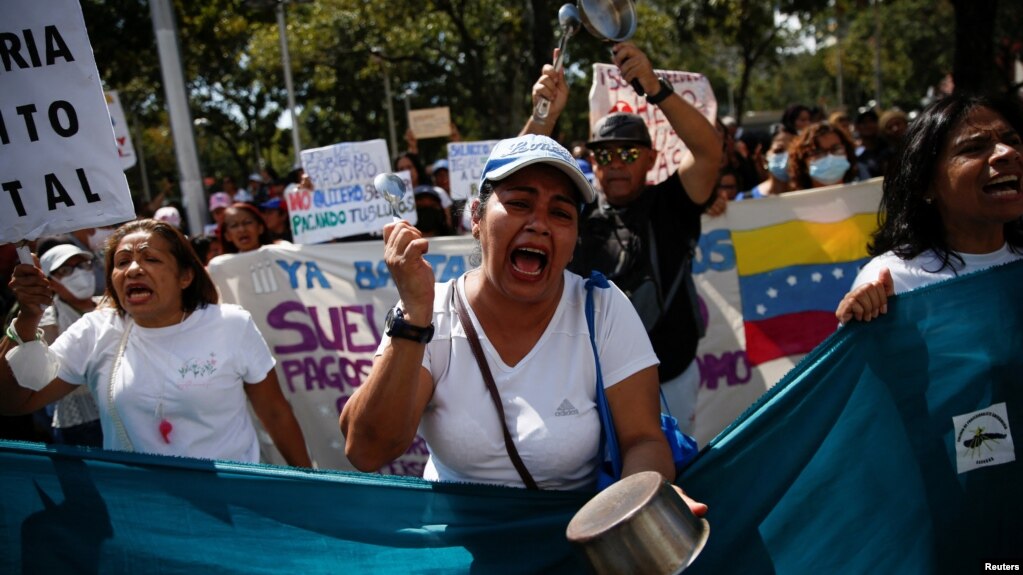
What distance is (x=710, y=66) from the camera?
51.7 metres

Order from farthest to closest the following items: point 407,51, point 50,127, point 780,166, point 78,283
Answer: point 407,51 → point 780,166 → point 78,283 → point 50,127

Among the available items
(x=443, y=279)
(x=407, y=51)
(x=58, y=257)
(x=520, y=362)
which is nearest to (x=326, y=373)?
(x=443, y=279)

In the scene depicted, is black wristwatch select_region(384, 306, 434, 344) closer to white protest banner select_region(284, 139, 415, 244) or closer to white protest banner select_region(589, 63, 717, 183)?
white protest banner select_region(589, 63, 717, 183)

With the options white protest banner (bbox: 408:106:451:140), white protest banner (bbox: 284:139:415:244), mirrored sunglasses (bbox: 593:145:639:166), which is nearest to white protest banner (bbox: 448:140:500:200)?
white protest banner (bbox: 284:139:415:244)

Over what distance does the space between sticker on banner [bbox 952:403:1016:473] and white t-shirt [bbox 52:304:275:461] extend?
7.59 feet

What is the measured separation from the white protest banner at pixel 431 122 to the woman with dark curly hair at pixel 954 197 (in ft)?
37.8

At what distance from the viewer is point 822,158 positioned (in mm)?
5777

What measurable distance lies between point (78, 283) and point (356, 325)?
1.79 meters

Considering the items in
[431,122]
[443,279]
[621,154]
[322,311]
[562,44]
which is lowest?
[322,311]

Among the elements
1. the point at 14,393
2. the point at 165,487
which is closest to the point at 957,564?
the point at 165,487

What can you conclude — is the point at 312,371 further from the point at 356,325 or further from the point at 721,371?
the point at 721,371

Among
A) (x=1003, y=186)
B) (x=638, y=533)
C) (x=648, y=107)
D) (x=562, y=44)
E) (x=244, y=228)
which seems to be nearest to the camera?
(x=638, y=533)

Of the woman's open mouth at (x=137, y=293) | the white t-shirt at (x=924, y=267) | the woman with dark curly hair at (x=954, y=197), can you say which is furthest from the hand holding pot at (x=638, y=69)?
the woman's open mouth at (x=137, y=293)

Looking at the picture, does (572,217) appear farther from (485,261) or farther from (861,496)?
(861,496)
